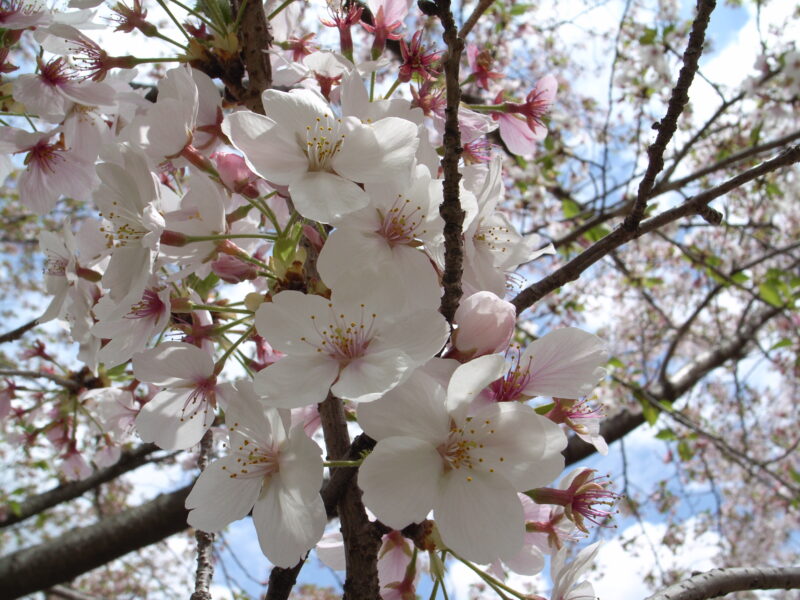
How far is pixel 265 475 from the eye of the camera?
887 mm

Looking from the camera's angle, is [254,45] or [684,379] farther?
[684,379]

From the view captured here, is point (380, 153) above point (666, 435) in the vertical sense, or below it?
below

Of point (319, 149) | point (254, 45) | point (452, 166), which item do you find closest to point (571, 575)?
point (452, 166)

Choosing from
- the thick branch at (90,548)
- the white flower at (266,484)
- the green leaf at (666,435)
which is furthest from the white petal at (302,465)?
the green leaf at (666,435)

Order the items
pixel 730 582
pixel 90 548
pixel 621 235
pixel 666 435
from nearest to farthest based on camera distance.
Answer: pixel 621 235 → pixel 730 582 → pixel 90 548 → pixel 666 435

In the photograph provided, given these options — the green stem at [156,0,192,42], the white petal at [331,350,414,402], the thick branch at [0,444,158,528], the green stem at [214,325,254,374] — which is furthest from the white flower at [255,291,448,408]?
the thick branch at [0,444,158,528]

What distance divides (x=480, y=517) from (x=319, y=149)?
56 cm

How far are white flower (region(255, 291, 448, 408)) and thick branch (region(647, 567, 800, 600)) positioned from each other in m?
0.63

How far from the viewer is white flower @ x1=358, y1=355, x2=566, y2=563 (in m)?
0.76

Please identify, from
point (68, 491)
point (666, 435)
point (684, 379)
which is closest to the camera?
point (68, 491)

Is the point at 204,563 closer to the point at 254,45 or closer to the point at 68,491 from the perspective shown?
the point at 254,45

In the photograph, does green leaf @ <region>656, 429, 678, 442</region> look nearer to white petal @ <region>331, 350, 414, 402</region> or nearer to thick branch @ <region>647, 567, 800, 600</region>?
thick branch @ <region>647, 567, 800, 600</region>

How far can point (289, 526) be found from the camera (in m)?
0.80

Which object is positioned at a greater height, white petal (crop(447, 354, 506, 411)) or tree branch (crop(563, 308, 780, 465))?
tree branch (crop(563, 308, 780, 465))
